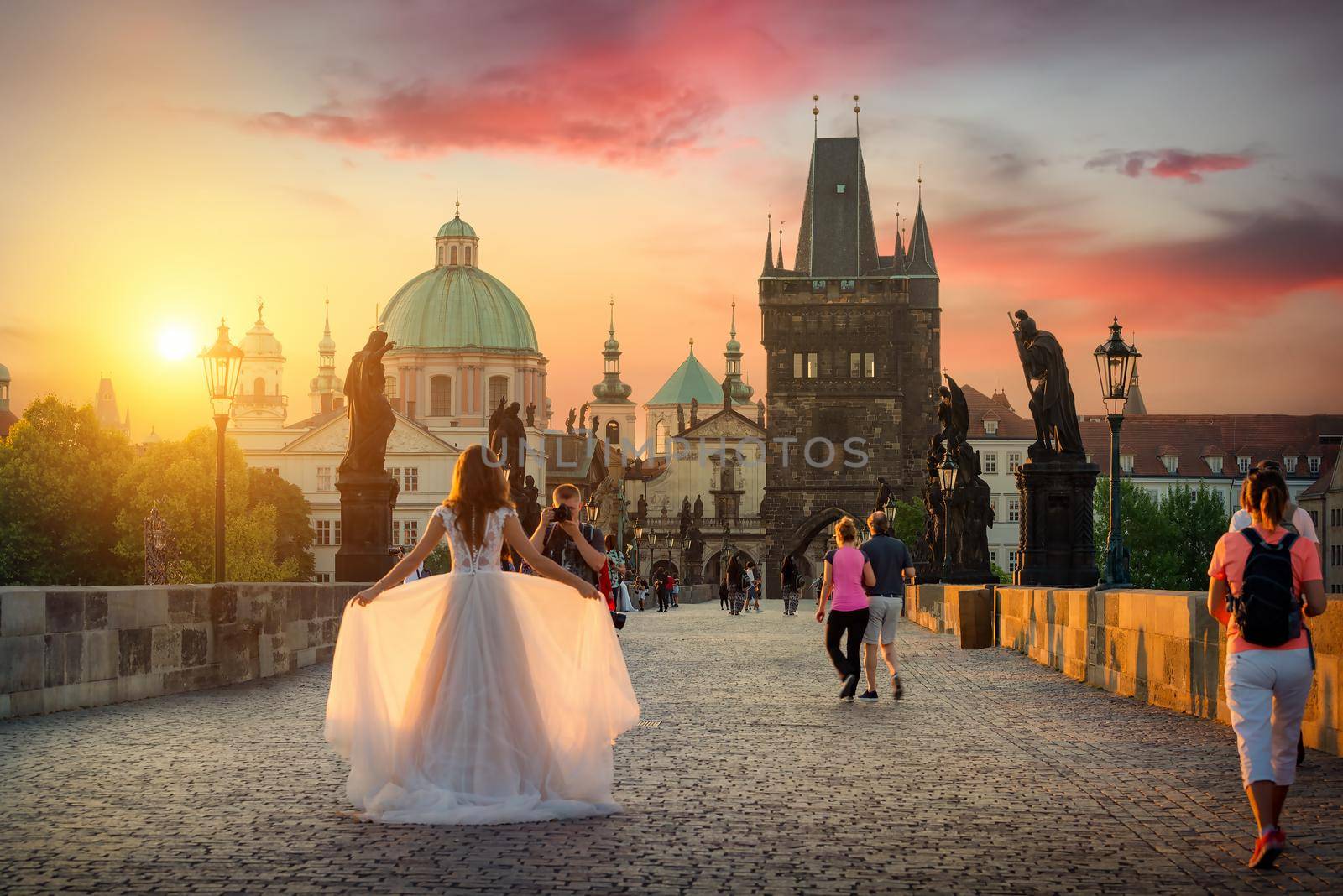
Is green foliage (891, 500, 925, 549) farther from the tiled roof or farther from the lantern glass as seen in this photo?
the lantern glass

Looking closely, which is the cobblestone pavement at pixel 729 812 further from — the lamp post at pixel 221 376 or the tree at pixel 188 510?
the tree at pixel 188 510

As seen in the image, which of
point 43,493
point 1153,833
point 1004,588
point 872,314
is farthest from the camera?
point 872,314

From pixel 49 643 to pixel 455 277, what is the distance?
136m

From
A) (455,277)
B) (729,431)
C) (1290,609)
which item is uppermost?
(455,277)

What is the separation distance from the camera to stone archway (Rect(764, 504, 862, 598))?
110 metres

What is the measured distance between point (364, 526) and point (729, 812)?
1555 cm

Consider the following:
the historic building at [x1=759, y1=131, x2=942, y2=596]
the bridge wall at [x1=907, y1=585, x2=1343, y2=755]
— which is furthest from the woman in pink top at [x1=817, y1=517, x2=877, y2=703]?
the historic building at [x1=759, y1=131, x2=942, y2=596]

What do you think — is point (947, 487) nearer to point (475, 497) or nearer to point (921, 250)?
point (475, 497)

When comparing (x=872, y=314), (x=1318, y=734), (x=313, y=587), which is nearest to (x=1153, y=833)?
(x=1318, y=734)

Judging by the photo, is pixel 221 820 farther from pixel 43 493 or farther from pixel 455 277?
pixel 455 277

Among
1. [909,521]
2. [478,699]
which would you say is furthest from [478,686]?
[909,521]

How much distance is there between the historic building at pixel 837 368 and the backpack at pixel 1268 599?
101 metres

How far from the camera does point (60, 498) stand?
73562 mm

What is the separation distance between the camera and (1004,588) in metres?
25.6
